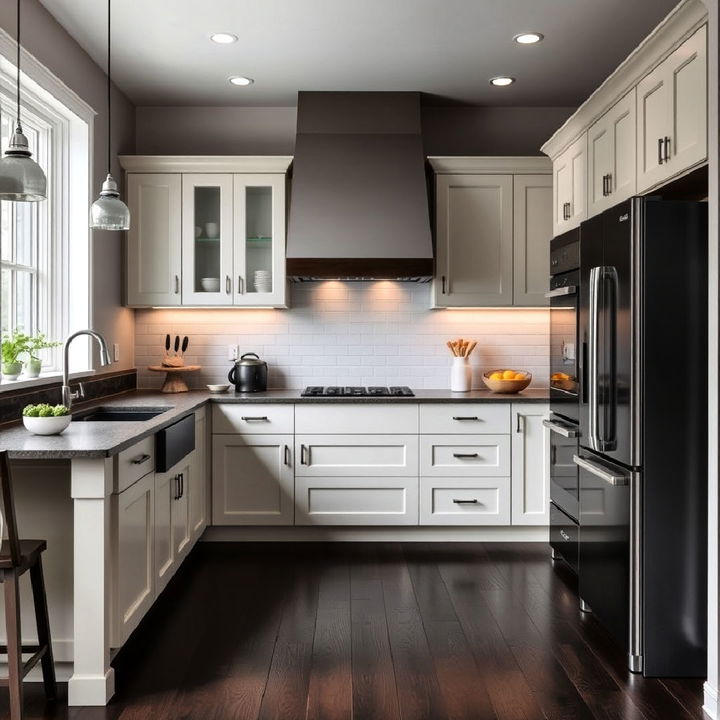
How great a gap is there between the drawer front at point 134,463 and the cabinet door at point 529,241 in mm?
2628

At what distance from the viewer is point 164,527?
3215 mm

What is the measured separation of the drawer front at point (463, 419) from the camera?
430 cm

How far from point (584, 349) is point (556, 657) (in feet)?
4.31

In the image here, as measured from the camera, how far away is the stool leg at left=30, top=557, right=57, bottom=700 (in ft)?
7.79

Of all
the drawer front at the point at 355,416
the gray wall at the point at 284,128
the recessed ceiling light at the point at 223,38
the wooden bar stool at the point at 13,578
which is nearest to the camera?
the wooden bar stool at the point at 13,578

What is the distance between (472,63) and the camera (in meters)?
4.15

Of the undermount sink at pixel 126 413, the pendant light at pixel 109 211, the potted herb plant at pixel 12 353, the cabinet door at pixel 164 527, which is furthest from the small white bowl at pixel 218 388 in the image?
the pendant light at pixel 109 211

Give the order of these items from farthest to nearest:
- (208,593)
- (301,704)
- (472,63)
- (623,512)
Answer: (472,63)
(208,593)
(623,512)
(301,704)

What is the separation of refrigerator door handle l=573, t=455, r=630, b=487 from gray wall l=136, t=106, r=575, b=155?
8.48 feet

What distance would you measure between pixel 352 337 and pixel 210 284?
1023 millimetres

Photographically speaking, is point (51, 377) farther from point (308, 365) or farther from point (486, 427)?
point (486, 427)

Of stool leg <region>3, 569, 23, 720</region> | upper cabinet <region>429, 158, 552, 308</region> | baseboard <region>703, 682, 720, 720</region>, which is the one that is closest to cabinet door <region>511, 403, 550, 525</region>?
upper cabinet <region>429, 158, 552, 308</region>

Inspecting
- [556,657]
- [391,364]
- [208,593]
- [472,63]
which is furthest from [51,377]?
[472,63]

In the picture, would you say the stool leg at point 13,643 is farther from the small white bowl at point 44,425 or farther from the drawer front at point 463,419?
the drawer front at point 463,419
